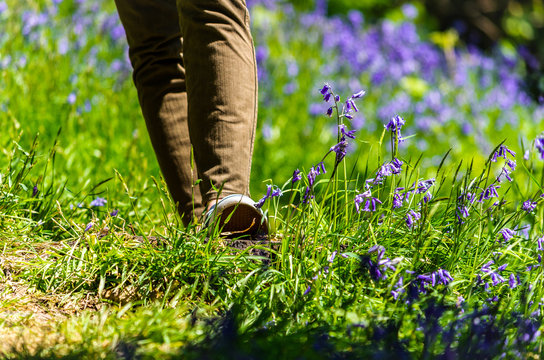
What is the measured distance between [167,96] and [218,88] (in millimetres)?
335

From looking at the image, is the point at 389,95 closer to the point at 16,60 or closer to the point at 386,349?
the point at 16,60

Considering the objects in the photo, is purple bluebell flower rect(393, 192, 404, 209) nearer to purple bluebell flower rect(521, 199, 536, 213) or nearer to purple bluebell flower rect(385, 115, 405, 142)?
purple bluebell flower rect(385, 115, 405, 142)

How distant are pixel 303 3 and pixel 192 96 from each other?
23.8 feet

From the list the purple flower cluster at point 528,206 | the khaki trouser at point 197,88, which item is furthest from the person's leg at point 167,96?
the purple flower cluster at point 528,206

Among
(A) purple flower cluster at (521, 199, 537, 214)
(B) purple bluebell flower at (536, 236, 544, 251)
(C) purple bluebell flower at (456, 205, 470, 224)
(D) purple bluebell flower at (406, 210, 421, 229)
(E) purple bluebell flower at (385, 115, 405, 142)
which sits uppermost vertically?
(E) purple bluebell flower at (385, 115, 405, 142)

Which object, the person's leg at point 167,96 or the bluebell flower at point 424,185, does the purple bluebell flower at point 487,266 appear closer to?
the bluebell flower at point 424,185

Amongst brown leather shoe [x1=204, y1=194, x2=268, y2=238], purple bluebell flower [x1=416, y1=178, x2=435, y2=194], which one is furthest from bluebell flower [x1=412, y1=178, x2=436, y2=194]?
brown leather shoe [x1=204, y1=194, x2=268, y2=238]

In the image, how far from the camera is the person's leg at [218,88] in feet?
7.11

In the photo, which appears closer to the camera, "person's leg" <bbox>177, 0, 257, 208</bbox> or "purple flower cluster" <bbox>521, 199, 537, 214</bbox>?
"purple flower cluster" <bbox>521, 199, 537, 214</bbox>

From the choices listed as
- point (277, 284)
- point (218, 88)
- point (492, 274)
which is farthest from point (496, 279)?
point (218, 88)

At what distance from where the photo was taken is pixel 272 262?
2.01m

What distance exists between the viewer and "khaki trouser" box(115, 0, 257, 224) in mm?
2182

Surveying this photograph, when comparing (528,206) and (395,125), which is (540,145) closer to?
(528,206)

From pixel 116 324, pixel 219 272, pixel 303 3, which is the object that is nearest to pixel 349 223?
pixel 219 272
